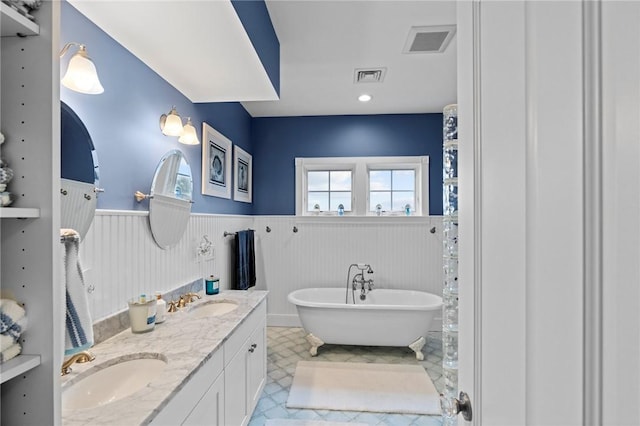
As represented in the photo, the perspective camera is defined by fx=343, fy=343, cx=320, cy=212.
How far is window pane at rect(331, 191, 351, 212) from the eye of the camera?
4270 millimetres

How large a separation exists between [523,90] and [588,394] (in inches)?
14.9

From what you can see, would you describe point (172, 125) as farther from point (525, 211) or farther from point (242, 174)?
point (525, 211)

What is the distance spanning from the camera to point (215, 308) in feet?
7.70

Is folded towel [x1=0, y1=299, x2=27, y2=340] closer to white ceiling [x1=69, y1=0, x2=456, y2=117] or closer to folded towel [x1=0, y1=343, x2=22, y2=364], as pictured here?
folded towel [x1=0, y1=343, x2=22, y2=364]

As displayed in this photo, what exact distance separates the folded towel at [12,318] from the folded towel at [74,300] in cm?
27

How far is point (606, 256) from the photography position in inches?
13.9

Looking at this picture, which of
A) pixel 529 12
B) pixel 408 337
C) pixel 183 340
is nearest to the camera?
pixel 529 12

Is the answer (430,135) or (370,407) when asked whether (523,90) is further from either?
(430,135)

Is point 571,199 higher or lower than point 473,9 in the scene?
lower

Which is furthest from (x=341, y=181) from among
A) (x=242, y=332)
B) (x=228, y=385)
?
(x=228, y=385)

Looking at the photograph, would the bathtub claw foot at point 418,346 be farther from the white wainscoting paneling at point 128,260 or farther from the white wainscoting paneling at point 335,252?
the white wainscoting paneling at point 128,260

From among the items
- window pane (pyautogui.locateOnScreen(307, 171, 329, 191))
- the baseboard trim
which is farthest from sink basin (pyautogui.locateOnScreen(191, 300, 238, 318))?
window pane (pyautogui.locateOnScreen(307, 171, 329, 191))

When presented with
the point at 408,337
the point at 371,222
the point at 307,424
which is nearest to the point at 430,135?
the point at 371,222

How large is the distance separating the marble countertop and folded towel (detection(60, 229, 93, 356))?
0.62 feet
